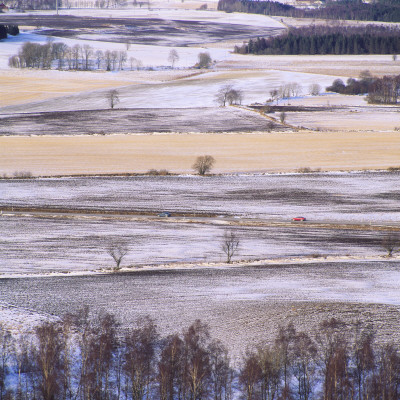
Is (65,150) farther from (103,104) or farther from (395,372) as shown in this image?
(395,372)

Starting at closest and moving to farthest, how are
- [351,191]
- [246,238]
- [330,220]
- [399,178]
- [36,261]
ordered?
[36,261], [246,238], [330,220], [351,191], [399,178]

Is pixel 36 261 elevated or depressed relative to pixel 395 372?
depressed

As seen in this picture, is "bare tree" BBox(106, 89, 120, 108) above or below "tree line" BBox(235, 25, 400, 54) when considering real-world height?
below

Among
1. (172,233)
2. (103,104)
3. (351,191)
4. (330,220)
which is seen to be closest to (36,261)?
(172,233)

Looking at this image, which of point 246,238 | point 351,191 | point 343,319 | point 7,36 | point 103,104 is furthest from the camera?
point 7,36

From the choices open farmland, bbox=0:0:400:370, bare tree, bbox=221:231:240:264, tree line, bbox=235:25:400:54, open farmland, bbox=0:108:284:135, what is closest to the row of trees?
tree line, bbox=235:25:400:54

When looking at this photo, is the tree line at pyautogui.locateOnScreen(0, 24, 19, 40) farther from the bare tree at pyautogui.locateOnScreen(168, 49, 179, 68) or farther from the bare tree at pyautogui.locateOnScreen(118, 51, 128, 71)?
the bare tree at pyautogui.locateOnScreen(168, 49, 179, 68)

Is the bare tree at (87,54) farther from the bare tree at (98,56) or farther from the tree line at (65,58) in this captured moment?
the bare tree at (98,56)
